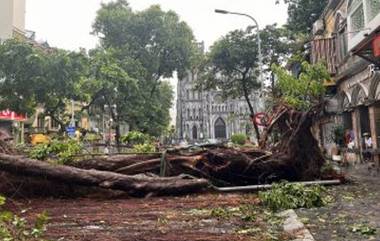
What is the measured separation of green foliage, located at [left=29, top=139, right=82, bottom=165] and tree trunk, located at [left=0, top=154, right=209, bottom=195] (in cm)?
153

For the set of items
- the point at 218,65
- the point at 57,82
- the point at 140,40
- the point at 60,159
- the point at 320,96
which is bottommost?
the point at 60,159

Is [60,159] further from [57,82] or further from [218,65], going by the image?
[218,65]

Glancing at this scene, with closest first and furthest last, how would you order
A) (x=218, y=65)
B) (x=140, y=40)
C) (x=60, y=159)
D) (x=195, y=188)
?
(x=195, y=188) < (x=60, y=159) < (x=218, y=65) < (x=140, y=40)

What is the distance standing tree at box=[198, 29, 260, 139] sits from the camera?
104 ft

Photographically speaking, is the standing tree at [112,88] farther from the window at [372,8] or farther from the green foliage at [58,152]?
the window at [372,8]

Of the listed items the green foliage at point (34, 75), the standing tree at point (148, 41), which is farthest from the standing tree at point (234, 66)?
the green foliage at point (34, 75)

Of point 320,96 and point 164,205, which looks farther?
point 320,96

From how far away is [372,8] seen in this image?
14.9 metres

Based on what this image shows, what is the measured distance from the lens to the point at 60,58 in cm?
2600

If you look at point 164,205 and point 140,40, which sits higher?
point 140,40

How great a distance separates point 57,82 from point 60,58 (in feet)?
4.58

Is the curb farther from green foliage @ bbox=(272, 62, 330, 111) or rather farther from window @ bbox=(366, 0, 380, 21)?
window @ bbox=(366, 0, 380, 21)

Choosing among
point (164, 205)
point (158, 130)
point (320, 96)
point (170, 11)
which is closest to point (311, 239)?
point (164, 205)

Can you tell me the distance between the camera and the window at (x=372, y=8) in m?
14.4
